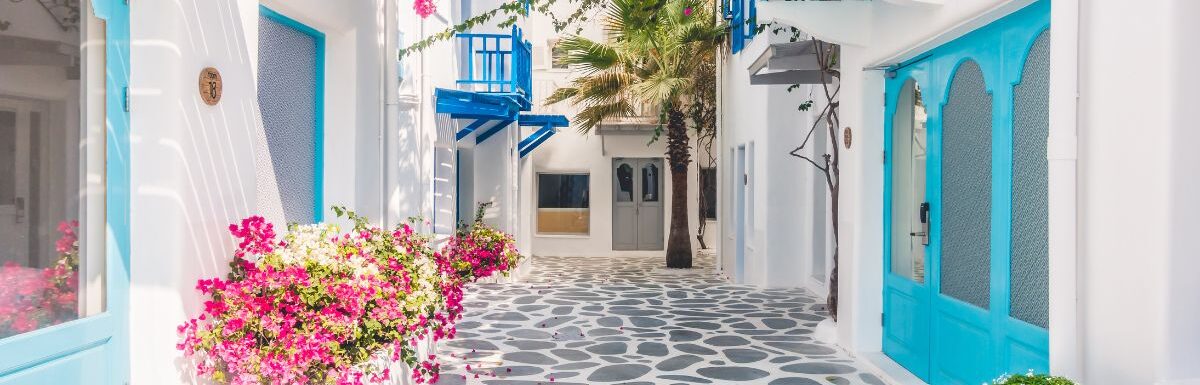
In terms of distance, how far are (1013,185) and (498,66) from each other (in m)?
7.16

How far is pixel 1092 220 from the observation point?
3584 millimetres

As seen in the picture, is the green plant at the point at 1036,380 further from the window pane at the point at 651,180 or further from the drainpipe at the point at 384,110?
the window pane at the point at 651,180

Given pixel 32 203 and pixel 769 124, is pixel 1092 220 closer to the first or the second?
pixel 32 203

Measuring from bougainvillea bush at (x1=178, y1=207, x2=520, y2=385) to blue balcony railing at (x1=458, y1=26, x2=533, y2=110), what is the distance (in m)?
6.04

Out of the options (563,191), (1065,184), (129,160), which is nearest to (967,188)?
(1065,184)

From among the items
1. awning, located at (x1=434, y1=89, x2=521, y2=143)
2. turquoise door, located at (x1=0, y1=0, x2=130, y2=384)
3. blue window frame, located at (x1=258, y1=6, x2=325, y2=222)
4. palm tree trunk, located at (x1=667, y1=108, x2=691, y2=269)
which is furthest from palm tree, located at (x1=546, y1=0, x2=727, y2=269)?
turquoise door, located at (x1=0, y1=0, x2=130, y2=384)

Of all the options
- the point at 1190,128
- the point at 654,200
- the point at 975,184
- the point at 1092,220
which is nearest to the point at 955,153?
the point at 975,184

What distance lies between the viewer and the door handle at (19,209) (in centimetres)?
302

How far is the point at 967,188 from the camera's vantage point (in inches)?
210

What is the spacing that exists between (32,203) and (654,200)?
55.5 ft

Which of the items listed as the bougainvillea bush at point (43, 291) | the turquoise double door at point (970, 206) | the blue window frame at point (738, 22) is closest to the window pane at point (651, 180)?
the blue window frame at point (738, 22)

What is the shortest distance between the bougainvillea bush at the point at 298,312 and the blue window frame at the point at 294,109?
1.03 meters

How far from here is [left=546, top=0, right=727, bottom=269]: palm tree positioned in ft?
46.8

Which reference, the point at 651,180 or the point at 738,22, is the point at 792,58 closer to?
the point at 738,22
